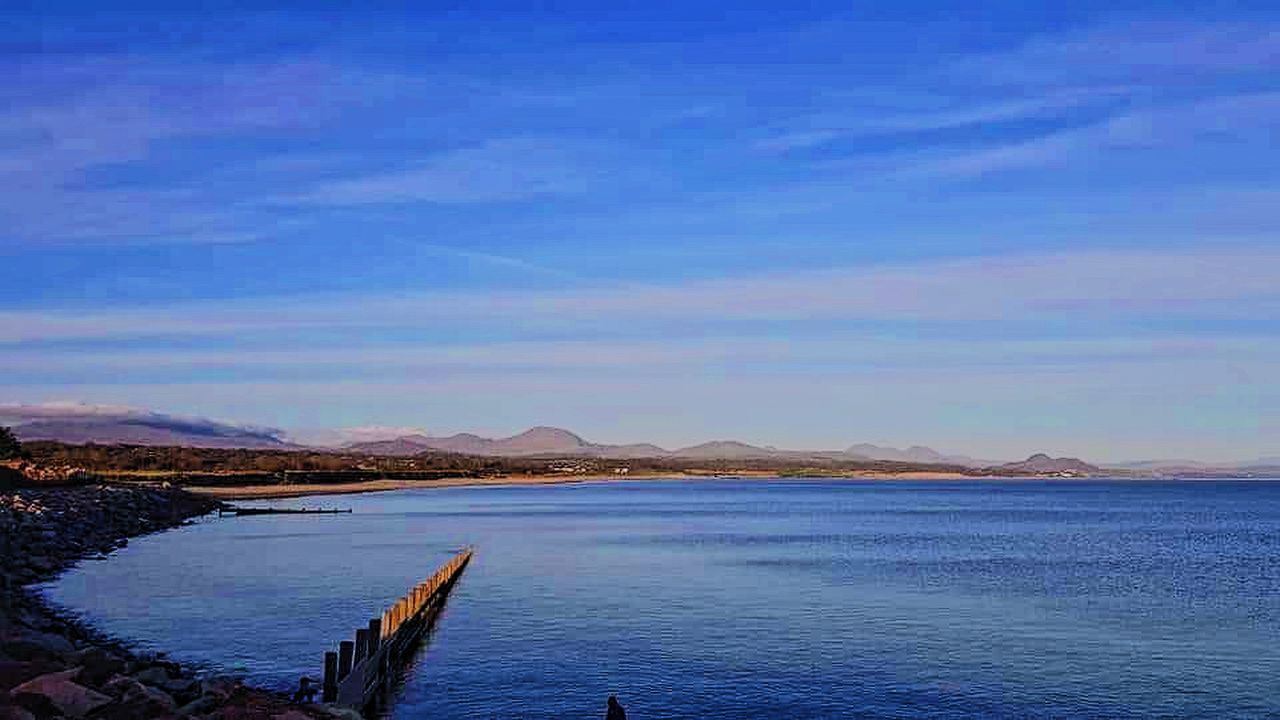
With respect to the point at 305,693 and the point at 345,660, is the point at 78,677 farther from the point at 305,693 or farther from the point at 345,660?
the point at 345,660

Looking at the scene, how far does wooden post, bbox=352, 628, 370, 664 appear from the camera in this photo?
26.8 metres

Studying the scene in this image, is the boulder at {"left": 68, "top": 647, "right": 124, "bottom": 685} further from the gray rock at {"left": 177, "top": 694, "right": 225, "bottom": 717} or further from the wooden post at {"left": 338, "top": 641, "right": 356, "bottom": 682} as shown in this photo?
the wooden post at {"left": 338, "top": 641, "right": 356, "bottom": 682}

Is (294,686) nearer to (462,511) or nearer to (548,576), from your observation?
(548,576)

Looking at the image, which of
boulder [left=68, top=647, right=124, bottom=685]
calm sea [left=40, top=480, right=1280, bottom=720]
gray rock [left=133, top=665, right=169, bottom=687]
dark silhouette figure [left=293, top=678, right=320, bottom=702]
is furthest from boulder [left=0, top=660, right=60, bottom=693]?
calm sea [left=40, top=480, right=1280, bottom=720]

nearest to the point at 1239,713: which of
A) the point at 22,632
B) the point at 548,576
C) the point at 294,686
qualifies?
the point at 294,686

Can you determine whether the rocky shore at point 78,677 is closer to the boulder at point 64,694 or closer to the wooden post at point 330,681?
the boulder at point 64,694

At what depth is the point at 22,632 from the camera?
27.1 metres

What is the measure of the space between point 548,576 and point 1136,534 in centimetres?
6167

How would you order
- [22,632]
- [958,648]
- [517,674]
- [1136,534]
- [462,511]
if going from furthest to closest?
[462,511] < [1136,534] < [958,648] < [517,674] < [22,632]

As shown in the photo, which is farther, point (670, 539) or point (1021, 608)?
point (670, 539)

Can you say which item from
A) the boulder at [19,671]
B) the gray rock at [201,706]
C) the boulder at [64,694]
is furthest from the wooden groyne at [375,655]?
the boulder at [64,694]

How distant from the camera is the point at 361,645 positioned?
27.1 m

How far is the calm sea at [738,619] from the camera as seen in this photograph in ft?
94.0

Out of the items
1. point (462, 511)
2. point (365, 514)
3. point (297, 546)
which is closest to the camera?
point (297, 546)
